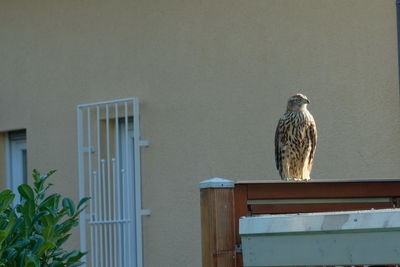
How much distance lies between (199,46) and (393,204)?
12.8 ft

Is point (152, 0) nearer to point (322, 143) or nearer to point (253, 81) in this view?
point (253, 81)

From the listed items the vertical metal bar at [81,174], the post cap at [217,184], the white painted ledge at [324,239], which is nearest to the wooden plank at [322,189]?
the post cap at [217,184]

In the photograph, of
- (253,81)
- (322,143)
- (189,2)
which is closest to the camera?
(322,143)

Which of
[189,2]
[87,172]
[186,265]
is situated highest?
[189,2]

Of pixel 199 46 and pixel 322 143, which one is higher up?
pixel 199 46

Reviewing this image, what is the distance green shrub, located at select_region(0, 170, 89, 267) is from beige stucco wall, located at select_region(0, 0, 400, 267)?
2803mm

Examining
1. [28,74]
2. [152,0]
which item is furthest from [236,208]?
[28,74]

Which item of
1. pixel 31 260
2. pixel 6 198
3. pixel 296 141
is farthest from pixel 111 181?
pixel 31 260

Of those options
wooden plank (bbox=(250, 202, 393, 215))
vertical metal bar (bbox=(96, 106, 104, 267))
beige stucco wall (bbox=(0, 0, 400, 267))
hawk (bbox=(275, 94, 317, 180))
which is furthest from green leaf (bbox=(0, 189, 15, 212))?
vertical metal bar (bbox=(96, 106, 104, 267))

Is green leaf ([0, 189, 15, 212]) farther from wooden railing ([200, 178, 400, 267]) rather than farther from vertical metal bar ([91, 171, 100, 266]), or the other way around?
vertical metal bar ([91, 171, 100, 266])

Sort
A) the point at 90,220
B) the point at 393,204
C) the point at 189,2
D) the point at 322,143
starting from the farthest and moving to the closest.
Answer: the point at 90,220 → the point at 189,2 → the point at 322,143 → the point at 393,204

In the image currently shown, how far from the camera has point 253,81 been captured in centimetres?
734

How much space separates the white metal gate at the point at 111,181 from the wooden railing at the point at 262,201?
13.7 ft

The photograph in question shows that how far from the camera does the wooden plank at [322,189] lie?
3.70 metres
